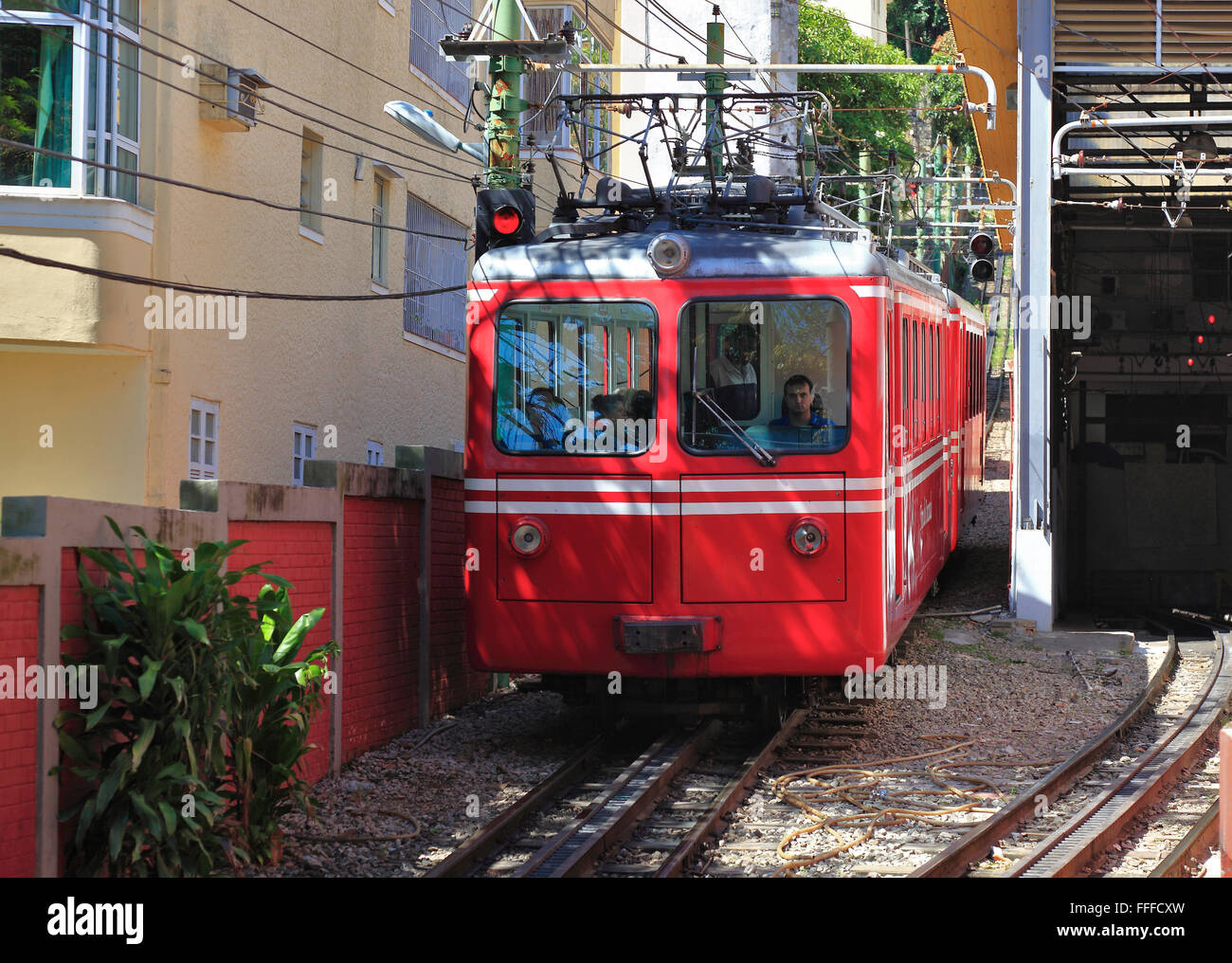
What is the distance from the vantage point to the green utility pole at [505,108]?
12781 millimetres

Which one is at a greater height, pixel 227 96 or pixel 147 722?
pixel 227 96

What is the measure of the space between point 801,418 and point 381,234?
937 centimetres

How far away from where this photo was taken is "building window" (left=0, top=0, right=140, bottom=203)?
11359 millimetres

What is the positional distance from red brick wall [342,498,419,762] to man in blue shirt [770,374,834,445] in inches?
109

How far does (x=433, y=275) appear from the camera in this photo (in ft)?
64.8

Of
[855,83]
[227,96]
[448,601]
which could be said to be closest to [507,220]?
[448,601]

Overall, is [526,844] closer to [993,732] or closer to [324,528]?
[324,528]

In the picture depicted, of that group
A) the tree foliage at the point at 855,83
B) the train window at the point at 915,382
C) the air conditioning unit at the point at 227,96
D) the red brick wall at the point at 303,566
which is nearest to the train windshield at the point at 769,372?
the train window at the point at 915,382

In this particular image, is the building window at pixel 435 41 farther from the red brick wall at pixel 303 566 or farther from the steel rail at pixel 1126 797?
the steel rail at pixel 1126 797

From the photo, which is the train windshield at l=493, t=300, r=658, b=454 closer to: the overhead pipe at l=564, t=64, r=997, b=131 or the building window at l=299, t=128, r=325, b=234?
the overhead pipe at l=564, t=64, r=997, b=131

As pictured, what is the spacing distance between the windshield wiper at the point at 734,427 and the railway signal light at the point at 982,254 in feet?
30.2

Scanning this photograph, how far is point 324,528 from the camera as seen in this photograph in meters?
9.65

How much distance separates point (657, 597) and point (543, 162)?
52.0 ft

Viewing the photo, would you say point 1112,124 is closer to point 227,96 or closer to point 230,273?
point 227,96
